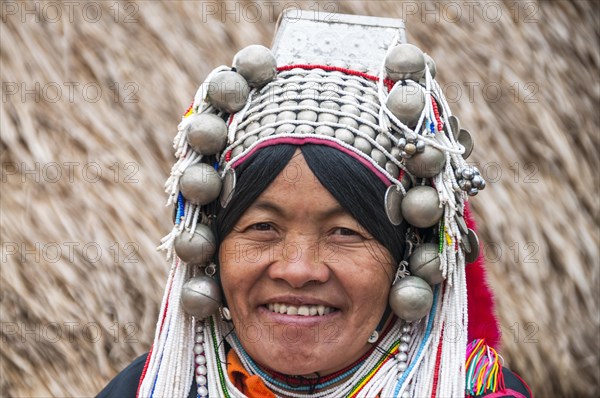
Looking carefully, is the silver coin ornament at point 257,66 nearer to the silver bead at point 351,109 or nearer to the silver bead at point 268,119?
the silver bead at point 268,119

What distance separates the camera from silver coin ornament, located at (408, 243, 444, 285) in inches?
92.4

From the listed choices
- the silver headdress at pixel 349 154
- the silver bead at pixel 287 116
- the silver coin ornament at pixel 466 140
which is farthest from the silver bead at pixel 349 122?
the silver coin ornament at pixel 466 140

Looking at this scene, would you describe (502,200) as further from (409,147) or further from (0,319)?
(0,319)

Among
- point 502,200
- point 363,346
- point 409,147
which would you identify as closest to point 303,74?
point 409,147

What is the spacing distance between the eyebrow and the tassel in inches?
20.6

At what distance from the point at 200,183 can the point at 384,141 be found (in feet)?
1.52

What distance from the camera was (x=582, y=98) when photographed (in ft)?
12.3

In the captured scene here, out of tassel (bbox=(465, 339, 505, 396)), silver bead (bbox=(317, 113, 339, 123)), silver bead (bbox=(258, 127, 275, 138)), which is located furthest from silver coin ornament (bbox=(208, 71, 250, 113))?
tassel (bbox=(465, 339, 505, 396))

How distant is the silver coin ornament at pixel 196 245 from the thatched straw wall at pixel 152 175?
1371 millimetres

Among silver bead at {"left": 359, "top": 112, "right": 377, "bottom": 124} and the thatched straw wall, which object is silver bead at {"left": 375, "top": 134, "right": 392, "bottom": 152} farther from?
the thatched straw wall

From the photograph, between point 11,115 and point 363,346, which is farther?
point 11,115

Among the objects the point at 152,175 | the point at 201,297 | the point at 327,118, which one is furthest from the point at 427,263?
the point at 152,175

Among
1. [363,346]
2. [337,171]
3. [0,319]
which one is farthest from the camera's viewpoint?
[0,319]

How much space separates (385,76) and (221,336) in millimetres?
808
